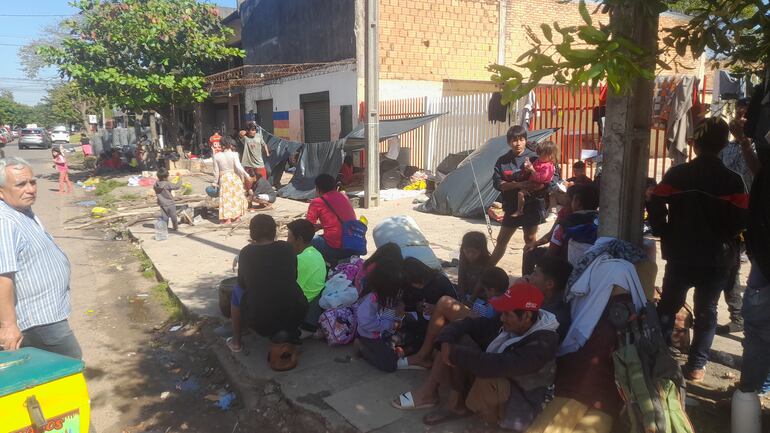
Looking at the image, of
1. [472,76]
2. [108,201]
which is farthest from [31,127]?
[472,76]

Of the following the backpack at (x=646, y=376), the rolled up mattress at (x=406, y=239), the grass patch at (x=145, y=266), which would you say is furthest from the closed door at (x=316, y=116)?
the backpack at (x=646, y=376)

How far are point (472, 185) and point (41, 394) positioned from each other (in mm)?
7954

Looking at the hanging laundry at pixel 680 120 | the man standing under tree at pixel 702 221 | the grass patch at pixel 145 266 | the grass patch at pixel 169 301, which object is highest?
the hanging laundry at pixel 680 120

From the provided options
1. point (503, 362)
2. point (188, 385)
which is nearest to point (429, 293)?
point (503, 362)

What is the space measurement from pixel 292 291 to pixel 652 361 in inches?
101

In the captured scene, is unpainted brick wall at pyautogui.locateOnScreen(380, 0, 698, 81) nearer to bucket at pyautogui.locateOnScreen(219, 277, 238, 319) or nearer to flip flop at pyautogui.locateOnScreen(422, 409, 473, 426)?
bucket at pyautogui.locateOnScreen(219, 277, 238, 319)

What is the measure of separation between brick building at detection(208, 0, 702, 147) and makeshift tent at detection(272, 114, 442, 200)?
266 cm

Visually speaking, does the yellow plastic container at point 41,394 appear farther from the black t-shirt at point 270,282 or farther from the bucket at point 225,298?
the bucket at point 225,298

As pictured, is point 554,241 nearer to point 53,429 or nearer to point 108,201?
point 53,429

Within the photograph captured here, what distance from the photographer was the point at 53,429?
7.99ft

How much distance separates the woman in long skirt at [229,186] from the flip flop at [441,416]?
25.5 feet

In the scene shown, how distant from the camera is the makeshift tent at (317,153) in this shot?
12062 mm

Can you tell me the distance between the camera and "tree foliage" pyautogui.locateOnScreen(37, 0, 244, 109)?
16.8 m

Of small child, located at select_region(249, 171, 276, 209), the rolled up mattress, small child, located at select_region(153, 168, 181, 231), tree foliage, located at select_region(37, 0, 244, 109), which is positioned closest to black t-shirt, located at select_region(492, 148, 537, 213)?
the rolled up mattress
